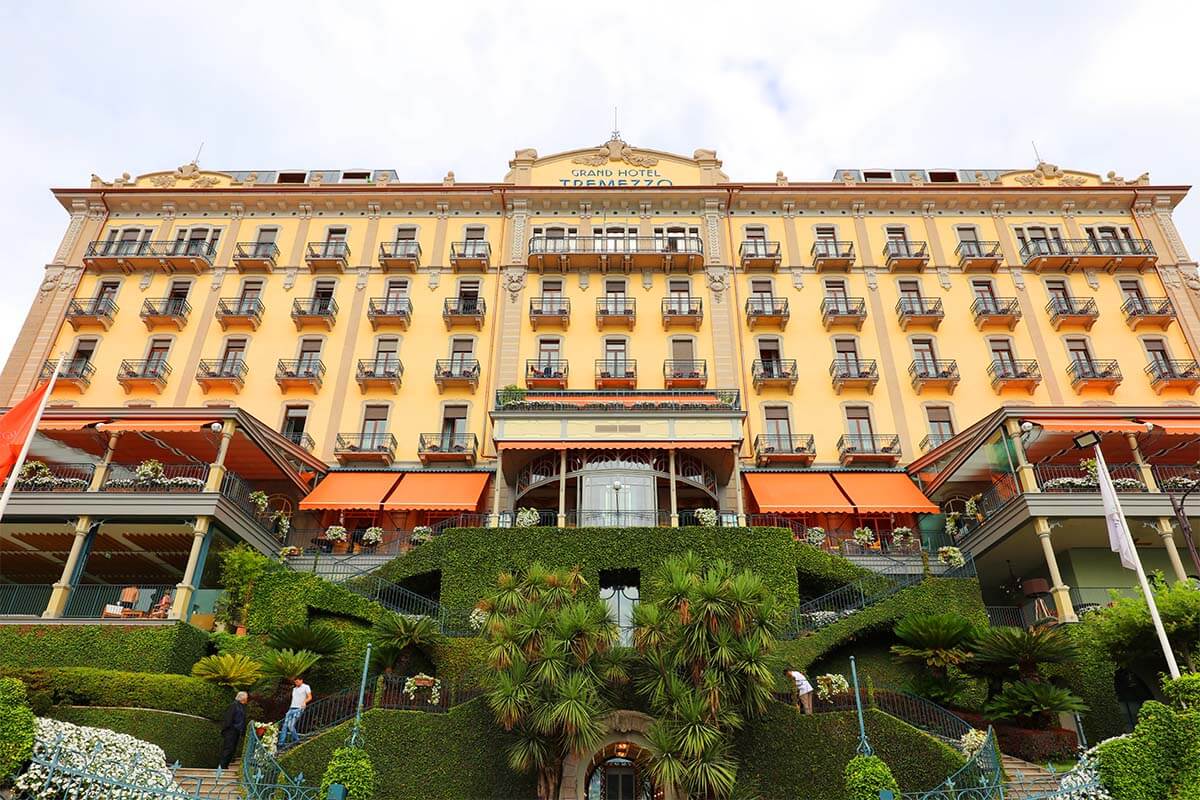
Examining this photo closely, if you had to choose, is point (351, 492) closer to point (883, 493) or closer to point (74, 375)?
point (74, 375)

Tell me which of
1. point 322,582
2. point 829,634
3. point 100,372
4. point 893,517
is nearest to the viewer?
point 829,634

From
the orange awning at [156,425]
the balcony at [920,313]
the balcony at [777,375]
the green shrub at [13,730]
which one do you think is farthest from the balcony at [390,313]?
the green shrub at [13,730]

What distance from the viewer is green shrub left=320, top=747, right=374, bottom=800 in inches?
539

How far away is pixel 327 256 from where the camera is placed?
35.1 metres

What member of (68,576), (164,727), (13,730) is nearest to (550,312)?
(68,576)

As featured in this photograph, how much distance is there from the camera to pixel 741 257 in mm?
35312

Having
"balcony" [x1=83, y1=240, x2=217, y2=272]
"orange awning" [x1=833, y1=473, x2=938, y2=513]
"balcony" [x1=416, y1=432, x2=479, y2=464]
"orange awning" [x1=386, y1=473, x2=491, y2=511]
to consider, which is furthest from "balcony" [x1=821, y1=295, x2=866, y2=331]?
"balcony" [x1=83, y1=240, x2=217, y2=272]

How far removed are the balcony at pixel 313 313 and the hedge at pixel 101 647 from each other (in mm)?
15937

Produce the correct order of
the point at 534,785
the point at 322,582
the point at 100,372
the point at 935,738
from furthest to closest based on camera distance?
the point at 100,372 < the point at 322,582 < the point at 534,785 < the point at 935,738

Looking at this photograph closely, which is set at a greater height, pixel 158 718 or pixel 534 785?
pixel 158 718

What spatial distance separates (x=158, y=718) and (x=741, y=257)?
1095 inches

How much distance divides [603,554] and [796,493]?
857 cm

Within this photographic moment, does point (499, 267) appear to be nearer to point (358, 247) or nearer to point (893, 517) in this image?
point (358, 247)

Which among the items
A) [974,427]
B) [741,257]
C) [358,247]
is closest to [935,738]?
[974,427]
